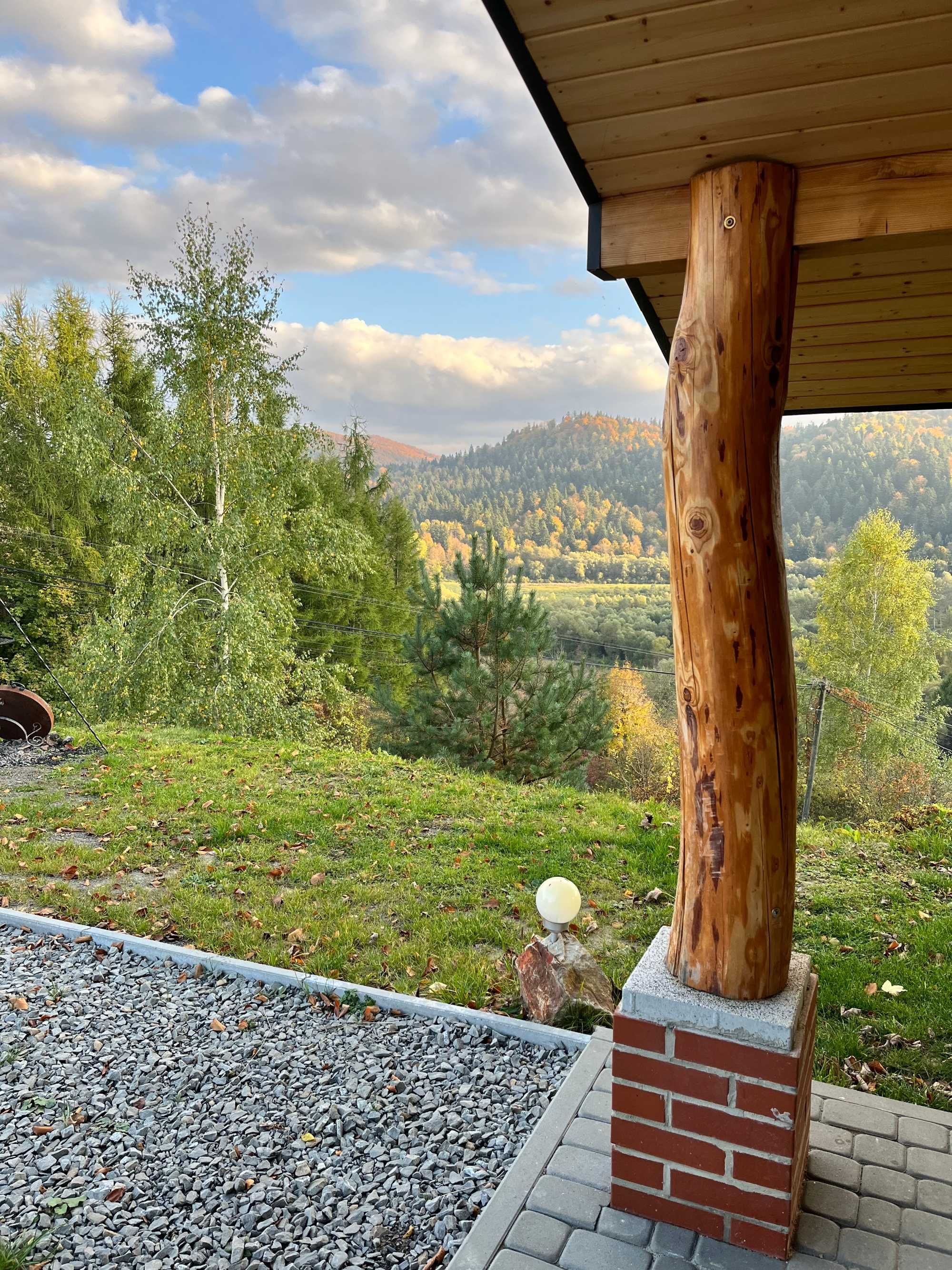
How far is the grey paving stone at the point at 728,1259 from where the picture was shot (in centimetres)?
177

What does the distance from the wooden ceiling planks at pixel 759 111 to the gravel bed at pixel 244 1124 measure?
251 centimetres

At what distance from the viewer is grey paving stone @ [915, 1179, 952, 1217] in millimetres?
1951

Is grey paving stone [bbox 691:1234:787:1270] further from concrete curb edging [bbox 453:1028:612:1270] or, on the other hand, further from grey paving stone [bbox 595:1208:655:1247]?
concrete curb edging [bbox 453:1028:612:1270]

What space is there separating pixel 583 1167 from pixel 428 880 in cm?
245

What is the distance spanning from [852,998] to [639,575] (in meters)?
29.8

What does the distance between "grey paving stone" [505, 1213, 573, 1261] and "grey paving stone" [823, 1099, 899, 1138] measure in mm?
919

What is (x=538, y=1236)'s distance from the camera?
73.6 inches

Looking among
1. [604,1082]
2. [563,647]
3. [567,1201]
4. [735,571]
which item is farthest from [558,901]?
[563,647]

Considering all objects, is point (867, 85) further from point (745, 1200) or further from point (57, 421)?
point (57, 421)

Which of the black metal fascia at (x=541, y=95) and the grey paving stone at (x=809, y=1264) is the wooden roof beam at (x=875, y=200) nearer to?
the black metal fascia at (x=541, y=95)

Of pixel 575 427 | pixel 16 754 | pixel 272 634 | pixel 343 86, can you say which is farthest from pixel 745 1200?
pixel 575 427

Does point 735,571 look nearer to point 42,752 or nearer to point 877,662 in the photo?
point 42,752

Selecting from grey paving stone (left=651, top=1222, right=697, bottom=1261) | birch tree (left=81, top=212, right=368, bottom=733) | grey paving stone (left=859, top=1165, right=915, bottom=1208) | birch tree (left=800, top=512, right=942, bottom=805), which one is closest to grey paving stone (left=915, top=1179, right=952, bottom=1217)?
grey paving stone (left=859, top=1165, right=915, bottom=1208)

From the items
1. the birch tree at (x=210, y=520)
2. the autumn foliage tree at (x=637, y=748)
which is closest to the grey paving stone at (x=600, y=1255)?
the birch tree at (x=210, y=520)
